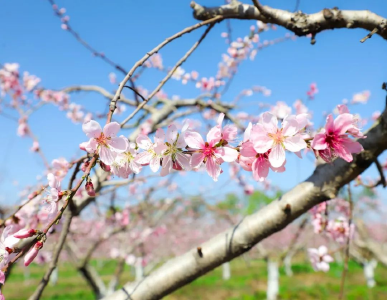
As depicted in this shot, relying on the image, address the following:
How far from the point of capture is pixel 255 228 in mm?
1269

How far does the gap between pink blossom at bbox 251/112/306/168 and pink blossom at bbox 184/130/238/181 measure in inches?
2.9

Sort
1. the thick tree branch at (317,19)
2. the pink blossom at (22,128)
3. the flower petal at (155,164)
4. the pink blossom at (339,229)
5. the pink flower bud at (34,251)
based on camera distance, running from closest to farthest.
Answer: the pink flower bud at (34,251), the flower petal at (155,164), the thick tree branch at (317,19), the pink blossom at (339,229), the pink blossom at (22,128)

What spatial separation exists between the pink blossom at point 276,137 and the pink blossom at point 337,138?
0.15 ft

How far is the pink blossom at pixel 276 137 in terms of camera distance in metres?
0.76

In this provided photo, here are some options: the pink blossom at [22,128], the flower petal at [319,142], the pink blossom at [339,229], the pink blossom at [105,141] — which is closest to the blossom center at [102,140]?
the pink blossom at [105,141]

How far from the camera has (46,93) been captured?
14.1ft

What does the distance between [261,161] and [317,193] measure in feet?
1.92

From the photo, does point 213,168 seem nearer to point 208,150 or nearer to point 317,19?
point 208,150

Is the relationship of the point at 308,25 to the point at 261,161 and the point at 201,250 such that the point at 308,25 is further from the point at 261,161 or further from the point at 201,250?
A: the point at 201,250

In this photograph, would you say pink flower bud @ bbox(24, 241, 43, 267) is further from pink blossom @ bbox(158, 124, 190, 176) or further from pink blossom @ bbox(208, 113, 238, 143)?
pink blossom @ bbox(208, 113, 238, 143)

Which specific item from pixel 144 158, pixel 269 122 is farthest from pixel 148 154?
pixel 269 122

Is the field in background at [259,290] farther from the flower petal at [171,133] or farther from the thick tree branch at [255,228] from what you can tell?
the flower petal at [171,133]

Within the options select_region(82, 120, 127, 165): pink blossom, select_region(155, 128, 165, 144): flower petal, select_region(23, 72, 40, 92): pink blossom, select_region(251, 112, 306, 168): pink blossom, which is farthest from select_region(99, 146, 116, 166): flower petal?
select_region(23, 72, 40, 92): pink blossom

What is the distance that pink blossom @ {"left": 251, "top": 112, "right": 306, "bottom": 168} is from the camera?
0.76 m
